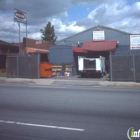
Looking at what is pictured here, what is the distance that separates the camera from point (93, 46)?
37.7 m

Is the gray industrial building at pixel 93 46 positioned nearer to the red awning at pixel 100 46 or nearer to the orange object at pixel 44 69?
the red awning at pixel 100 46

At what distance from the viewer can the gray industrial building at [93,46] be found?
30981 millimetres

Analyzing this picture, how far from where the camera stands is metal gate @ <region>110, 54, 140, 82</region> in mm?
20844

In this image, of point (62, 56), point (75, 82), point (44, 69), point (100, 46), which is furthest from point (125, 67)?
point (100, 46)

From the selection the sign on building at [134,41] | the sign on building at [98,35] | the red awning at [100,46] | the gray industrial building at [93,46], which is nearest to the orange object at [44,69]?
the gray industrial building at [93,46]

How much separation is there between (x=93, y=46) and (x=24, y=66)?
1548 centimetres

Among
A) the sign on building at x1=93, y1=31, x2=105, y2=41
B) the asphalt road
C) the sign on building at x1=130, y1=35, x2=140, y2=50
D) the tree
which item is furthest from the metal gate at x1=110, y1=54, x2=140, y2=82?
the tree

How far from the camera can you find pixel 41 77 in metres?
25.6

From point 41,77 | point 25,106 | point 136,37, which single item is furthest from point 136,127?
point 136,37

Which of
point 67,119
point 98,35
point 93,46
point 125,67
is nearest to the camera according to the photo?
point 67,119

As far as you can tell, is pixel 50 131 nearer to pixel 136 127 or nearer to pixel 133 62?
pixel 136 127

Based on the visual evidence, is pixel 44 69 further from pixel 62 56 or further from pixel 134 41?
pixel 134 41

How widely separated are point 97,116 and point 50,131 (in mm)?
2185

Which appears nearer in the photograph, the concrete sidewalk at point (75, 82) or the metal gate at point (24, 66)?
the concrete sidewalk at point (75, 82)
